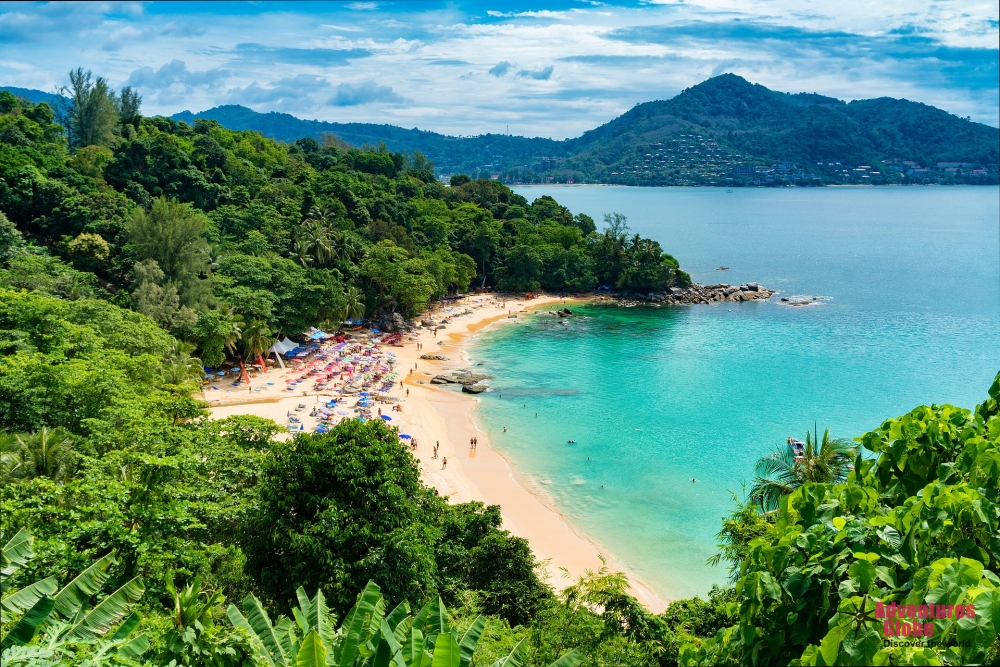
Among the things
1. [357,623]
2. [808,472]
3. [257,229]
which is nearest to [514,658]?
[357,623]

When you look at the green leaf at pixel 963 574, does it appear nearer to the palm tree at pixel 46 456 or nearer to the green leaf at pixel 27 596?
the green leaf at pixel 27 596

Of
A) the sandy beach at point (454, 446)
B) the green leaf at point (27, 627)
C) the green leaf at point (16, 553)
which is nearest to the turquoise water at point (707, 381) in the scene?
the sandy beach at point (454, 446)

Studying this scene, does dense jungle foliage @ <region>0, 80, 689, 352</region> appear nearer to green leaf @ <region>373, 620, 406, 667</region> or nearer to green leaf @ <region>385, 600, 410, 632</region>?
green leaf @ <region>385, 600, 410, 632</region>

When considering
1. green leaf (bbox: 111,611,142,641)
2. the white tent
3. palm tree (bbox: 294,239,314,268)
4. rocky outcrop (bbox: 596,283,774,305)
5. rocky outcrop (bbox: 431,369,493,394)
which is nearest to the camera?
green leaf (bbox: 111,611,142,641)

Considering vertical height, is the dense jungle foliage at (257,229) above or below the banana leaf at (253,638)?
above

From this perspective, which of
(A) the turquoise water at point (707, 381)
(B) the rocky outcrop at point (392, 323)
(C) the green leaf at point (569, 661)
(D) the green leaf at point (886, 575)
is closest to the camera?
(D) the green leaf at point (886, 575)

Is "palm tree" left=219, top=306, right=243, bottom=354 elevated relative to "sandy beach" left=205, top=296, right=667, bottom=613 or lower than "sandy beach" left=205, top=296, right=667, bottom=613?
elevated

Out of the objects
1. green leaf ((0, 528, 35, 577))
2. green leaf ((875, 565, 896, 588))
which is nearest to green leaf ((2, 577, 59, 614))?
green leaf ((0, 528, 35, 577))
